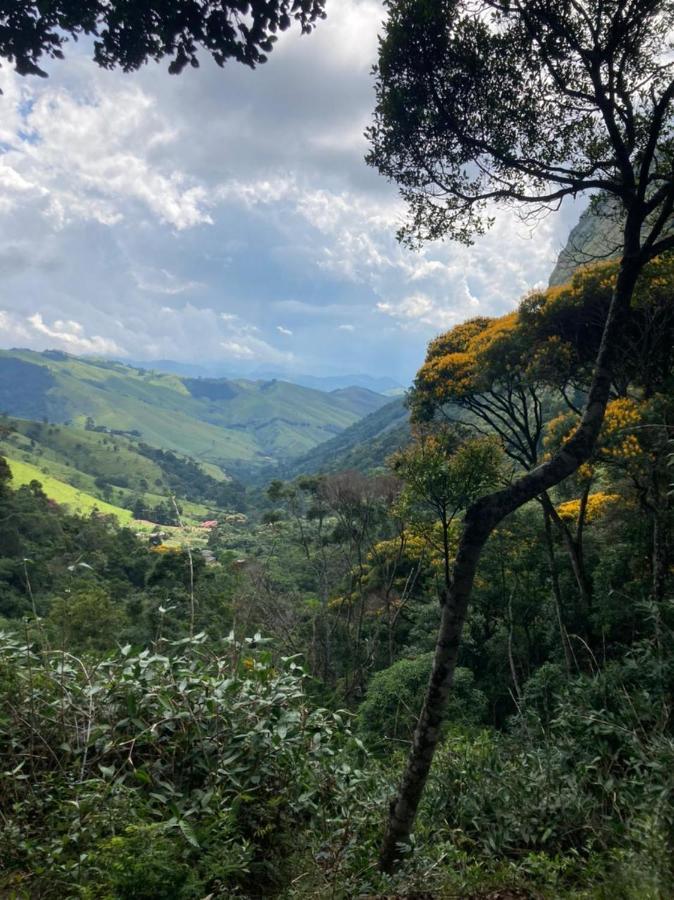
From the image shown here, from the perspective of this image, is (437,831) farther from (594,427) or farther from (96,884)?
(594,427)

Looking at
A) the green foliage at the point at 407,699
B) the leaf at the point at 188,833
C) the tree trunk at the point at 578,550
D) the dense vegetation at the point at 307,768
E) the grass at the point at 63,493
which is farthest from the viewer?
the grass at the point at 63,493

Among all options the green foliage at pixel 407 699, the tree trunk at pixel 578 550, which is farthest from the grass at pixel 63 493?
the tree trunk at pixel 578 550

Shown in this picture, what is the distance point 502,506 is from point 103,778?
296 cm

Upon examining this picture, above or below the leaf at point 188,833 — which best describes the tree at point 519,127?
above

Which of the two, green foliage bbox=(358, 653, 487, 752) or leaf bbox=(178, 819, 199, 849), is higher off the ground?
leaf bbox=(178, 819, 199, 849)

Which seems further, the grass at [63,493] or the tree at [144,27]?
the grass at [63,493]

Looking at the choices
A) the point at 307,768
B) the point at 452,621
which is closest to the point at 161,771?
the point at 307,768

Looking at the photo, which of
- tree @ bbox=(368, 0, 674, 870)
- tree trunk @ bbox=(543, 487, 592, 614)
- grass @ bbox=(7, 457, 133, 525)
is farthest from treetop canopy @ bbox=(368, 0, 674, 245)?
grass @ bbox=(7, 457, 133, 525)

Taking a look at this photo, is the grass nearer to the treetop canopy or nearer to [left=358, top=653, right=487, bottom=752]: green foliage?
[left=358, top=653, right=487, bottom=752]: green foliage

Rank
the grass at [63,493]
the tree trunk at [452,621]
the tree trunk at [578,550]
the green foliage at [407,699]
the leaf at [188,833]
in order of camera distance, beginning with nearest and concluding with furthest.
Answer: the leaf at [188,833]
the tree trunk at [452,621]
the tree trunk at [578,550]
the green foliage at [407,699]
the grass at [63,493]

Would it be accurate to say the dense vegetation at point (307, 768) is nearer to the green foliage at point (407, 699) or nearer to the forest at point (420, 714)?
the forest at point (420, 714)

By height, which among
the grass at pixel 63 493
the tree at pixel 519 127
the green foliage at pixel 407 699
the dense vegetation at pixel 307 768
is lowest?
the grass at pixel 63 493

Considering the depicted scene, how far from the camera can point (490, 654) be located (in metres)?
14.0

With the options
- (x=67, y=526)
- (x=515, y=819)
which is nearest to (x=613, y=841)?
(x=515, y=819)
